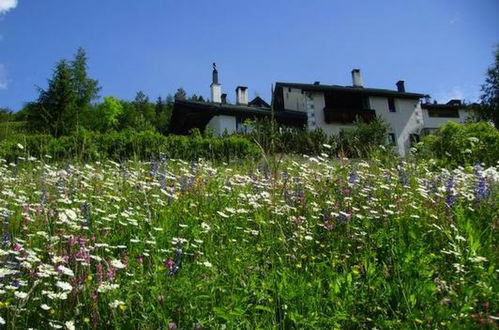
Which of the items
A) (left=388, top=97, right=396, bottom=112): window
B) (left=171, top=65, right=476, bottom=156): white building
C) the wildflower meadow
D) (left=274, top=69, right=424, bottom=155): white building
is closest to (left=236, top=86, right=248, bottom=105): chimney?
(left=171, top=65, right=476, bottom=156): white building

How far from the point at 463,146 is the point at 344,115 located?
24.8 meters

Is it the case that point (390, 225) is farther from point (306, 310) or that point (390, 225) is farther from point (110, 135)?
point (110, 135)

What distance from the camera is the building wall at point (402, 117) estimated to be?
41219 mm

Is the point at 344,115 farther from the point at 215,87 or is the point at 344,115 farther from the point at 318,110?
the point at 215,87

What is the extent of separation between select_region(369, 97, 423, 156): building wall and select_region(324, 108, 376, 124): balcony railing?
1777 mm

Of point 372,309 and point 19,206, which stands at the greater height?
point 19,206

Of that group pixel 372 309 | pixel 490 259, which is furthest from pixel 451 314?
pixel 490 259

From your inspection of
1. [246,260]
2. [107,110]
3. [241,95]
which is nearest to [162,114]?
[107,110]

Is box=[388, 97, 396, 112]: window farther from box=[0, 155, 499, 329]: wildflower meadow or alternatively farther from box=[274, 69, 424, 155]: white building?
box=[0, 155, 499, 329]: wildflower meadow

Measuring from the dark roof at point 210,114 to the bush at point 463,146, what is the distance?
1758 centimetres

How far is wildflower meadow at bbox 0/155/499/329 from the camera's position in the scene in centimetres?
270

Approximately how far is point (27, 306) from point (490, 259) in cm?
344

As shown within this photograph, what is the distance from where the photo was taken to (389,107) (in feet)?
138

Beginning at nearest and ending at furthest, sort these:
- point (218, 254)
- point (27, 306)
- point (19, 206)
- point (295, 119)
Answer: point (27, 306), point (218, 254), point (19, 206), point (295, 119)
